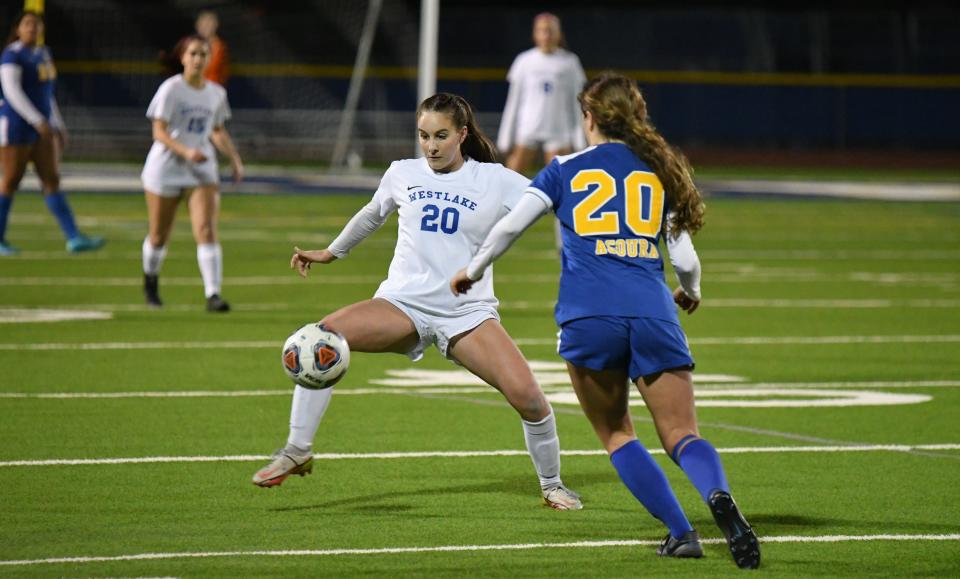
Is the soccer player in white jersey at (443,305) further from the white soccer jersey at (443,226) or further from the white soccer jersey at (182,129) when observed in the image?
the white soccer jersey at (182,129)

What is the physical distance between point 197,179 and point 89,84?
24.7 meters

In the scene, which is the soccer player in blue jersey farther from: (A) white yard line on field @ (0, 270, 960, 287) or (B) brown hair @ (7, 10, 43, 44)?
(B) brown hair @ (7, 10, 43, 44)

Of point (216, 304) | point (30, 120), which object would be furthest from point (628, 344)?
point (30, 120)

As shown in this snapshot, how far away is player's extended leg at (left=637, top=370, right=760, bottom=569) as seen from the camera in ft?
18.0

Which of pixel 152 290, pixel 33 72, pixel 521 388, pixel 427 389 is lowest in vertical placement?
pixel 427 389

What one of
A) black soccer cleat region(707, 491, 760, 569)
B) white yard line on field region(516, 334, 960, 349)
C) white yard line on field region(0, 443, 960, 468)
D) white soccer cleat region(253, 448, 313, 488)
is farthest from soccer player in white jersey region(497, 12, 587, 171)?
black soccer cleat region(707, 491, 760, 569)

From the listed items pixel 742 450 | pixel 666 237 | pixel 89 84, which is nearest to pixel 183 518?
pixel 666 237

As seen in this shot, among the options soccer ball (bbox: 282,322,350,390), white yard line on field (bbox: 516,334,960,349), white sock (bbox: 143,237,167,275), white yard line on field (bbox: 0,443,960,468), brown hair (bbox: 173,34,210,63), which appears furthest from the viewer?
white sock (bbox: 143,237,167,275)

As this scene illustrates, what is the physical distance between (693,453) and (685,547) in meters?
0.37

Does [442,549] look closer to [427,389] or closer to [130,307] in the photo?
[427,389]

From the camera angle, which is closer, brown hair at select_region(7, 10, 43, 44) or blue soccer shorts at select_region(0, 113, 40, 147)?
brown hair at select_region(7, 10, 43, 44)

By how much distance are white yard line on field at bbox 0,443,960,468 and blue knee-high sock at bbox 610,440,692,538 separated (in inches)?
82.0

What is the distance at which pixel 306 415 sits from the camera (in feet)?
21.6

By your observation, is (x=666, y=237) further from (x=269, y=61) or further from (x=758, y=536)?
(x=269, y=61)
